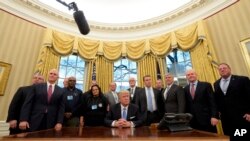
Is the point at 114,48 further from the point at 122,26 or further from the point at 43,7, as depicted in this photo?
the point at 43,7

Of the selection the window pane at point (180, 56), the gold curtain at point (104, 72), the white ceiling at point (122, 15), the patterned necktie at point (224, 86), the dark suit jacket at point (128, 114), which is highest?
the white ceiling at point (122, 15)

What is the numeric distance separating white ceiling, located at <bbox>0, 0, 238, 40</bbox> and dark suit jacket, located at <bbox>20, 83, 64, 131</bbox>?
115 inches

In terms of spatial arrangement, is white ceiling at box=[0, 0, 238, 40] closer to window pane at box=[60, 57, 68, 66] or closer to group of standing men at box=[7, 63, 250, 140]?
window pane at box=[60, 57, 68, 66]

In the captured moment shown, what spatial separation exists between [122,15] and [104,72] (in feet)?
6.07

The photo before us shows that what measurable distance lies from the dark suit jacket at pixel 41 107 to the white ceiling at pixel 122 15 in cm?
292

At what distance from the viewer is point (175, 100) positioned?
2645mm

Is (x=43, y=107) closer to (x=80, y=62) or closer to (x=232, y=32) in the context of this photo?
(x=80, y=62)

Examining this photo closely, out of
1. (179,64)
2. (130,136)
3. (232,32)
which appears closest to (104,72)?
(179,64)

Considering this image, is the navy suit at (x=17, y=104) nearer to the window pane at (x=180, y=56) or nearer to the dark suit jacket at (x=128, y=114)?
the dark suit jacket at (x=128, y=114)

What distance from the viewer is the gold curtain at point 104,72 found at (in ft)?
15.9

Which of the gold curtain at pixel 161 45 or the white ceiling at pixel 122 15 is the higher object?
the white ceiling at pixel 122 15

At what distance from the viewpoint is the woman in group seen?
103 inches

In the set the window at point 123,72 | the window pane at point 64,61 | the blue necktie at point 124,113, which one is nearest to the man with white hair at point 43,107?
the blue necktie at point 124,113

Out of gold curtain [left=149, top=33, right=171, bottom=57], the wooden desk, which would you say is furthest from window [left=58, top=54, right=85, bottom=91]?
the wooden desk
